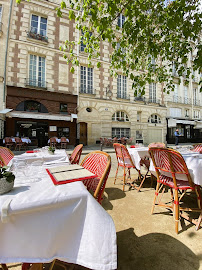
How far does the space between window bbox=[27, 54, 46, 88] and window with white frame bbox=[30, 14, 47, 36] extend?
225 centimetres

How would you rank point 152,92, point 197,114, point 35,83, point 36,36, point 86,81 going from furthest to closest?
point 197,114
point 152,92
point 86,81
point 36,36
point 35,83

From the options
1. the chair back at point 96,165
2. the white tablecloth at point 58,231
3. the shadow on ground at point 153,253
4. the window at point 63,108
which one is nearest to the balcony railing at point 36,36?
the window at point 63,108

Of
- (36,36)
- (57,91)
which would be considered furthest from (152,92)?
(36,36)

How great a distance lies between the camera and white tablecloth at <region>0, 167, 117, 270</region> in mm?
845

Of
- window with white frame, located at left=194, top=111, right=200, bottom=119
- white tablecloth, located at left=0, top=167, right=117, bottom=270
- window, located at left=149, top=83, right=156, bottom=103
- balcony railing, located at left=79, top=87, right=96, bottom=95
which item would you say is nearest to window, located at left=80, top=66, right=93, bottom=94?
balcony railing, located at left=79, top=87, right=96, bottom=95

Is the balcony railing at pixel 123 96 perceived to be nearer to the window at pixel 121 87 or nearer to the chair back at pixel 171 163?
the window at pixel 121 87

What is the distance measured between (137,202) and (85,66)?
14.3 metres

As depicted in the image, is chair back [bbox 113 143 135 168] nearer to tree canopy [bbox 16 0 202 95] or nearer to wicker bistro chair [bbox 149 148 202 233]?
wicker bistro chair [bbox 149 148 202 233]

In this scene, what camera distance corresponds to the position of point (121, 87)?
15398 mm

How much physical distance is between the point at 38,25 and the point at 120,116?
11.2 meters

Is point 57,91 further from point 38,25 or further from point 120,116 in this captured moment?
point 120,116

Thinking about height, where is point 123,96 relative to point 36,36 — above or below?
A: below

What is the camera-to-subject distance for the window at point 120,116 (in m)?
15.0

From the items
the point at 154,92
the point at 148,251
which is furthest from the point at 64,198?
the point at 154,92
